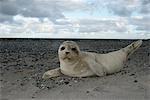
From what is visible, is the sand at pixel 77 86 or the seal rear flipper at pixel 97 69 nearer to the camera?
the sand at pixel 77 86

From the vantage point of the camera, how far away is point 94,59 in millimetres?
8414

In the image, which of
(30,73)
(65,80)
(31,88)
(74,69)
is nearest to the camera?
(31,88)

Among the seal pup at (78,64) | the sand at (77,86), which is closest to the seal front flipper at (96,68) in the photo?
the seal pup at (78,64)

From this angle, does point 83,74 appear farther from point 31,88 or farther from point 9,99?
point 9,99

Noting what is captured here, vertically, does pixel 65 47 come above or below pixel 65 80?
above

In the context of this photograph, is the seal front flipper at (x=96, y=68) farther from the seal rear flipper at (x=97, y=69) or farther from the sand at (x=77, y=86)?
the sand at (x=77, y=86)

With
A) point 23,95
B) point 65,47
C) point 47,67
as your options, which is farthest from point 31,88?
point 47,67

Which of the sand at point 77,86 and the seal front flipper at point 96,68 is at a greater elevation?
the seal front flipper at point 96,68

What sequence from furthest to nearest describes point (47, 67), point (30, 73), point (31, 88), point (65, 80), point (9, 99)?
point (47, 67), point (30, 73), point (65, 80), point (31, 88), point (9, 99)

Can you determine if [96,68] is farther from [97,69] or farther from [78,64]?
[78,64]

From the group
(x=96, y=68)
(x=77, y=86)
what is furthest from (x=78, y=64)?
(x=77, y=86)

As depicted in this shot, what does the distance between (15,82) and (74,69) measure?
→ 51.3 inches

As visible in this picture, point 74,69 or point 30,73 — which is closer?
point 74,69

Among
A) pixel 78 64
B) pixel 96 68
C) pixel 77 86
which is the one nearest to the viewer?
pixel 77 86
